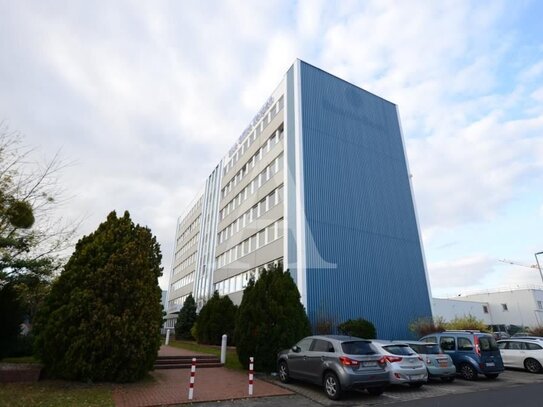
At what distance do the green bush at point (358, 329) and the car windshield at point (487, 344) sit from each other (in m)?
7.02

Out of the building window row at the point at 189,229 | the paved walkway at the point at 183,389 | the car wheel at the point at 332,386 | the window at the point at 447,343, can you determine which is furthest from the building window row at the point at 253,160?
the car wheel at the point at 332,386

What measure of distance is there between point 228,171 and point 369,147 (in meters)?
17.6

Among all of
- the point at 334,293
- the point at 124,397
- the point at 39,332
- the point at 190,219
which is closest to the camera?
the point at 124,397

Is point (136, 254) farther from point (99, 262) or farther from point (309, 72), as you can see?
point (309, 72)

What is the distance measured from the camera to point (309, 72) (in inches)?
1146

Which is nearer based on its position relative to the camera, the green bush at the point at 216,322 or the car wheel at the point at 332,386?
the car wheel at the point at 332,386

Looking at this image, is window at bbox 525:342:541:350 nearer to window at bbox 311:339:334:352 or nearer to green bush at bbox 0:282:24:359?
window at bbox 311:339:334:352

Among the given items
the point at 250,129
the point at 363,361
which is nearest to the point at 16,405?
the point at 363,361

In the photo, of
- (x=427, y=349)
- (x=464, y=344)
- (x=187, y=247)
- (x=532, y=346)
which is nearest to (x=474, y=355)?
(x=464, y=344)

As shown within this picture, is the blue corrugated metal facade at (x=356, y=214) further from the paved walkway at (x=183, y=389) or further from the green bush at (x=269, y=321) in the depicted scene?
the paved walkway at (x=183, y=389)

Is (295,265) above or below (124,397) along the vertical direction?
above

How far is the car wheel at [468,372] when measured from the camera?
45.6 ft

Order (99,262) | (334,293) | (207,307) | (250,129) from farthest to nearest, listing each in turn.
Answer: (250,129), (207,307), (334,293), (99,262)

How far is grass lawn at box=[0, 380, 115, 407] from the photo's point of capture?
8.27 m
